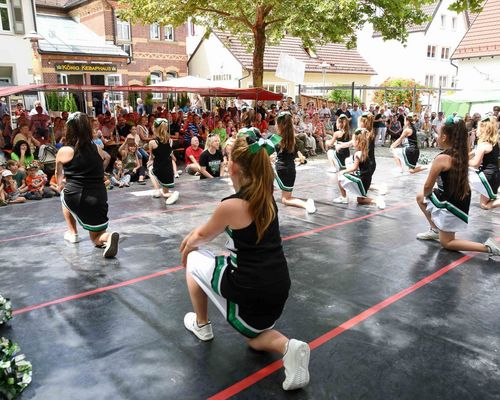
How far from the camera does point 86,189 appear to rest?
527cm

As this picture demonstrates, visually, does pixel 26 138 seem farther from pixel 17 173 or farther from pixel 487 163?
pixel 487 163

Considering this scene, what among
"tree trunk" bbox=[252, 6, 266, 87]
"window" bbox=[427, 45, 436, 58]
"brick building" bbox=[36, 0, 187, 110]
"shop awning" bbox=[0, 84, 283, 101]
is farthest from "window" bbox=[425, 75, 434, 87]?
"tree trunk" bbox=[252, 6, 266, 87]

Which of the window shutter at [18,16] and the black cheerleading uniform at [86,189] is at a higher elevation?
the window shutter at [18,16]

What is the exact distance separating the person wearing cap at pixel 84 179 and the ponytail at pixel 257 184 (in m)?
2.83

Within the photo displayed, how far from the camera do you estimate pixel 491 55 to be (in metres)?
22.2

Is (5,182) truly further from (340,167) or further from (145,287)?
(340,167)

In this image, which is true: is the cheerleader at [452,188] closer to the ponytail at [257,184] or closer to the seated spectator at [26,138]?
the ponytail at [257,184]

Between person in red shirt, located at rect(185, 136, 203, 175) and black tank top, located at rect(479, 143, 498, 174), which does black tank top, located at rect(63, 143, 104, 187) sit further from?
black tank top, located at rect(479, 143, 498, 174)

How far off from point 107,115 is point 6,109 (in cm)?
423

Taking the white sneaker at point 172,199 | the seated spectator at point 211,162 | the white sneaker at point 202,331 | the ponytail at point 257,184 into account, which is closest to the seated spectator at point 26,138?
the seated spectator at point 211,162

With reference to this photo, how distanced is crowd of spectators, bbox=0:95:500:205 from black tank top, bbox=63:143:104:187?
3.55 metres

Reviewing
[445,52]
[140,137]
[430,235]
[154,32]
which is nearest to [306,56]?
[154,32]

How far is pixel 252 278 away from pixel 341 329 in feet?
3.81

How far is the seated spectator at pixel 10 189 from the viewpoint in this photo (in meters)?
8.36
